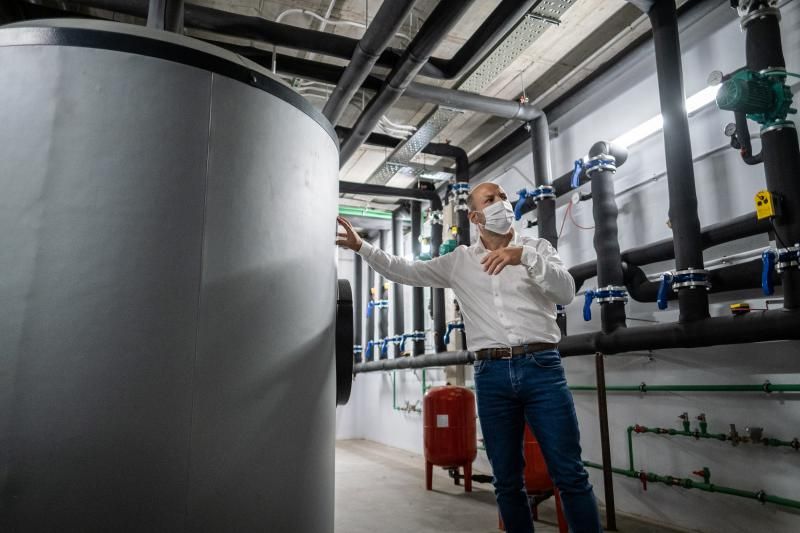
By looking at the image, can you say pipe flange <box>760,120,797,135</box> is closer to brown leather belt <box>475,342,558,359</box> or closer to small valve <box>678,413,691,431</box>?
brown leather belt <box>475,342,558,359</box>

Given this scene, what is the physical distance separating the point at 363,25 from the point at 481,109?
874 millimetres

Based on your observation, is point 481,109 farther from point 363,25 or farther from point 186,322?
point 186,322

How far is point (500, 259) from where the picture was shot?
1596mm

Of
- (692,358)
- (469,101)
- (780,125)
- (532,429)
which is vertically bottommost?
(532,429)

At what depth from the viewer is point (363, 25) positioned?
3020mm

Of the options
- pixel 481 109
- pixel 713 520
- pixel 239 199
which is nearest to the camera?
pixel 239 199

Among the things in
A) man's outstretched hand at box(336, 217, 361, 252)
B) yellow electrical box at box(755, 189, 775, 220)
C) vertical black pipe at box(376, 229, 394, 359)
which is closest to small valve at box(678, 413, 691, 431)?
yellow electrical box at box(755, 189, 775, 220)

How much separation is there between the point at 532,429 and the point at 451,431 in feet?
6.45

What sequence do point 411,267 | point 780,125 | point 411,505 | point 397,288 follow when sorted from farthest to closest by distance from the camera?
point 397,288, point 411,505, point 411,267, point 780,125

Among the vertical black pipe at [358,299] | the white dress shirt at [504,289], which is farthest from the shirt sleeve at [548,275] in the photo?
the vertical black pipe at [358,299]

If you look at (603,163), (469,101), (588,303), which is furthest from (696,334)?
(469,101)

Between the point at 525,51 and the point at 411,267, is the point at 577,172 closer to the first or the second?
the point at 525,51

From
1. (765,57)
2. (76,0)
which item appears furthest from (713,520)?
(76,0)

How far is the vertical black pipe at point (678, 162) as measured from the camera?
216 centimetres
